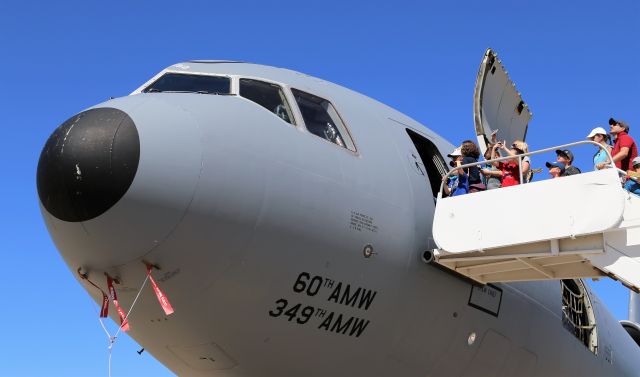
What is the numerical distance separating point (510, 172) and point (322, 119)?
8.77ft

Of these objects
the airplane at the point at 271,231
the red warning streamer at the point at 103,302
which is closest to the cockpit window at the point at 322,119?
the airplane at the point at 271,231

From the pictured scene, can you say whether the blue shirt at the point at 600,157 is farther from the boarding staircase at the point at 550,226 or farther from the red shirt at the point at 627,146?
the boarding staircase at the point at 550,226

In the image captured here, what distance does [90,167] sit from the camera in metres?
7.51

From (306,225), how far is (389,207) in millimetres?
1247

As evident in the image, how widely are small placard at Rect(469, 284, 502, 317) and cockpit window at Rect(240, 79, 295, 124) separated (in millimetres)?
3198

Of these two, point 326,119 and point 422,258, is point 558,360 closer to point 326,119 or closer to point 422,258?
point 422,258

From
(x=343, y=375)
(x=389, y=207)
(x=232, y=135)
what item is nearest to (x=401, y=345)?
(x=343, y=375)

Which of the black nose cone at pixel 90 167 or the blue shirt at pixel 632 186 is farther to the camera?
the blue shirt at pixel 632 186

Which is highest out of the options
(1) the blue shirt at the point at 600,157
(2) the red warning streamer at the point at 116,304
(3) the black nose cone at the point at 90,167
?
(1) the blue shirt at the point at 600,157

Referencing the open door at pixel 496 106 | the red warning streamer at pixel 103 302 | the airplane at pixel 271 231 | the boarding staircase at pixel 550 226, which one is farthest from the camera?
the open door at pixel 496 106

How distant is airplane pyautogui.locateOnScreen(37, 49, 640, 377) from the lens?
7621 millimetres

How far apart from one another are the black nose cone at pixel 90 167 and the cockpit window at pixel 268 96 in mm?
1644

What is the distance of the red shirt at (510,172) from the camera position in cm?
1009

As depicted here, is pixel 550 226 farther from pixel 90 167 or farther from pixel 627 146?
pixel 90 167
